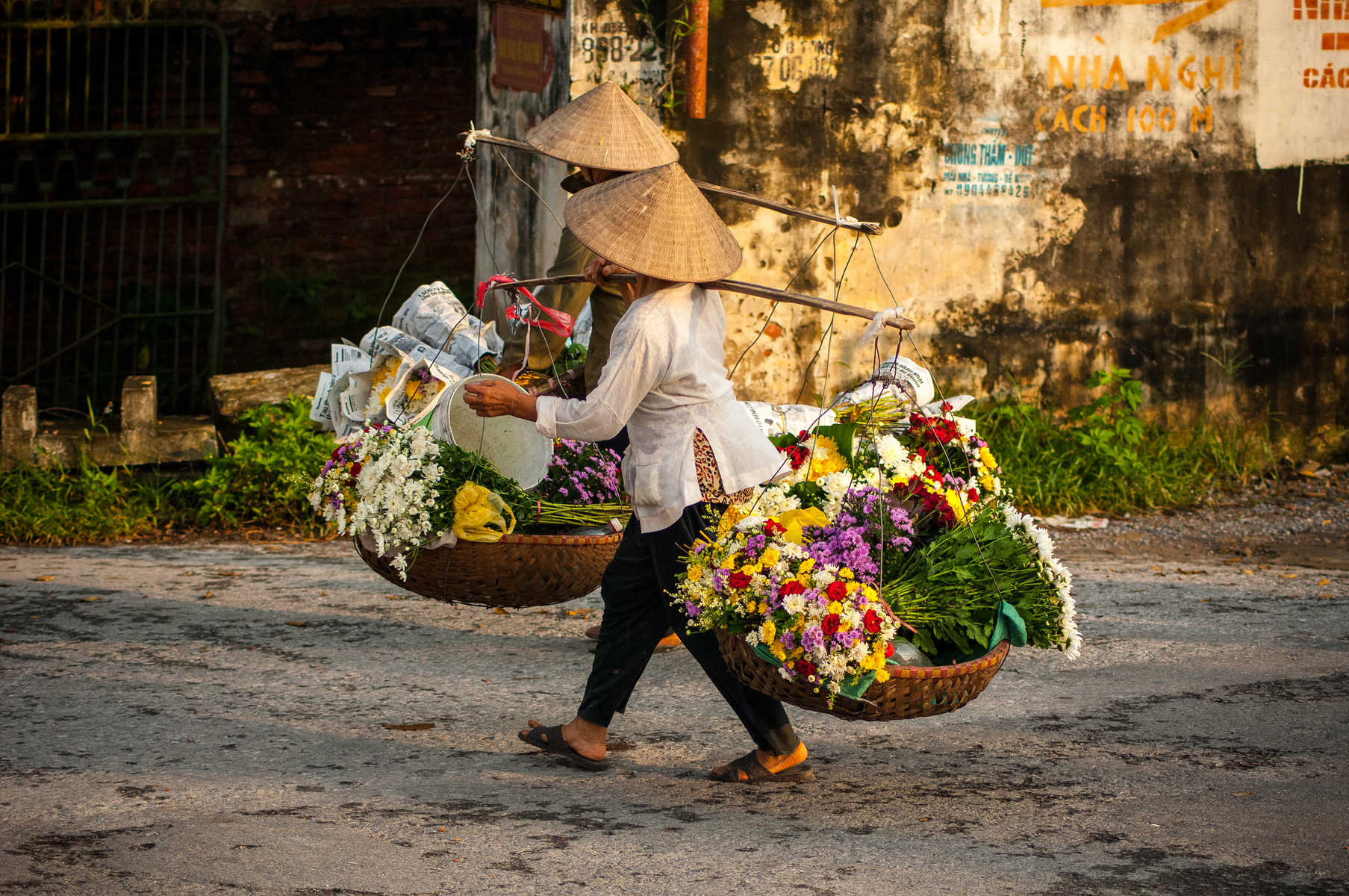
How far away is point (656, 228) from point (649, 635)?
1.24 metres

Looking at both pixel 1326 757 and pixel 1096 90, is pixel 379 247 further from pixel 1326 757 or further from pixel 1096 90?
pixel 1326 757

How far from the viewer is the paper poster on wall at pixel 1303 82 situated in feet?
29.2

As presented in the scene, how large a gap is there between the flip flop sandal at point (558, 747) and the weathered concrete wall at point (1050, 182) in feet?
15.1

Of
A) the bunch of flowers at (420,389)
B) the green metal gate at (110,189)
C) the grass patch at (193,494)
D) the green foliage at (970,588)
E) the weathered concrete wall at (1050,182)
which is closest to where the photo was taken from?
the green foliage at (970,588)

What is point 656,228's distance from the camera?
→ 3955mm

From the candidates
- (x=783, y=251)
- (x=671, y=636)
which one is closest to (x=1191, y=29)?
(x=783, y=251)

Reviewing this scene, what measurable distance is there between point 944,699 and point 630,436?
1190 millimetres

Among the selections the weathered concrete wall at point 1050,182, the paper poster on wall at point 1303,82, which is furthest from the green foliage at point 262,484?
the paper poster on wall at point 1303,82

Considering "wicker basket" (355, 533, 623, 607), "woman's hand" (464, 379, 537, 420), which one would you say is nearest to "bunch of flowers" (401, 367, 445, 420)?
"wicker basket" (355, 533, 623, 607)

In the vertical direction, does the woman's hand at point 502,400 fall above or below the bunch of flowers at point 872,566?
above

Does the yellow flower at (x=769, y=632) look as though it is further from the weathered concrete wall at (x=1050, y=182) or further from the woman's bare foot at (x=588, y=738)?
the weathered concrete wall at (x=1050, y=182)

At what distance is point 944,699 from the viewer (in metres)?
3.65

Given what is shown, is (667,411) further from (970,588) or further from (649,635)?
(970,588)

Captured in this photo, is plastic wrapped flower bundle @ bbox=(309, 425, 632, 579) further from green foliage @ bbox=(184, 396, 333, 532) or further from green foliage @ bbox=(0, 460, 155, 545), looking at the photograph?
green foliage @ bbox=(0, 460, 155, 545)
